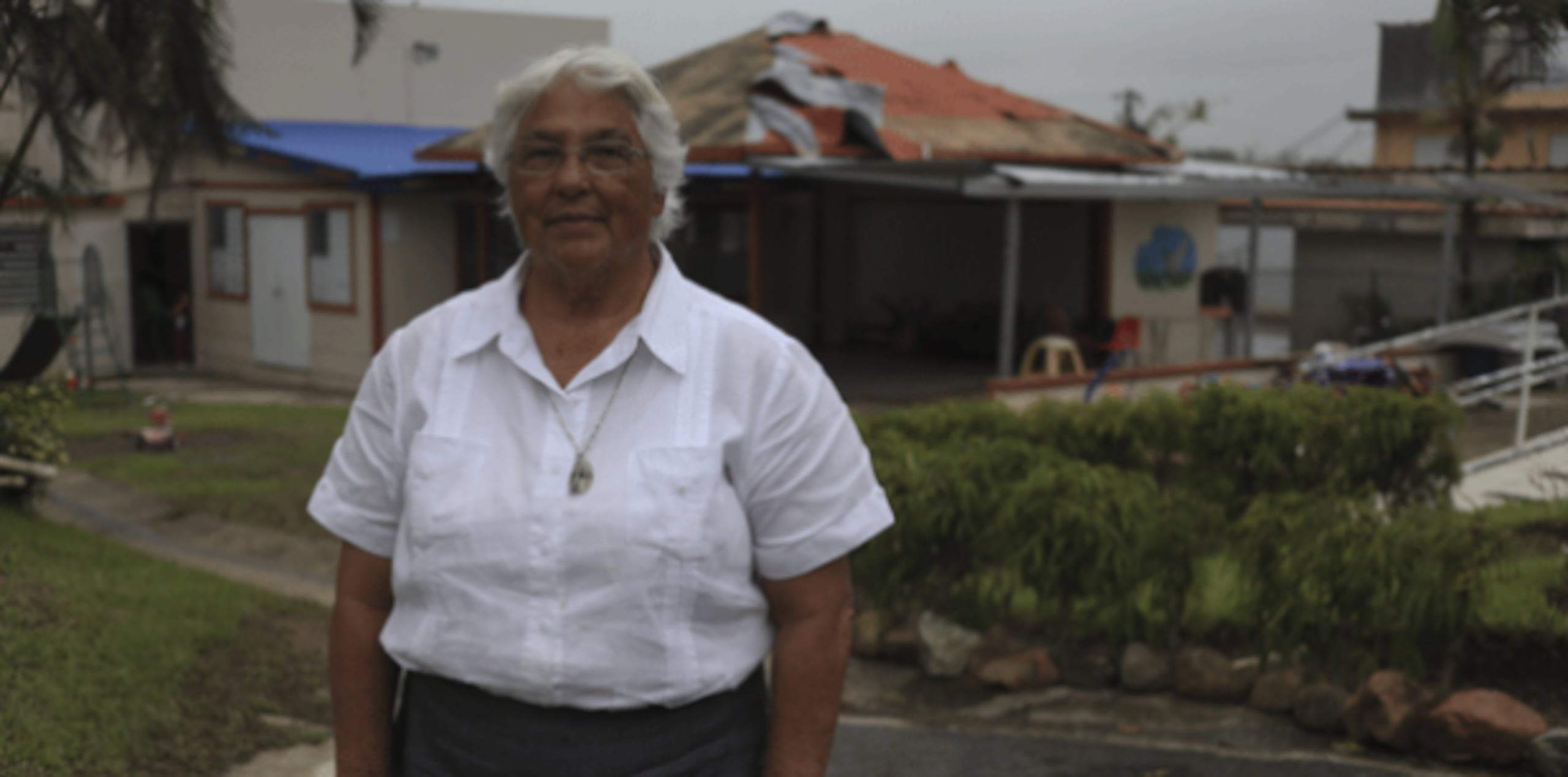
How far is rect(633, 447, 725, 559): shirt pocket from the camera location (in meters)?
2.08

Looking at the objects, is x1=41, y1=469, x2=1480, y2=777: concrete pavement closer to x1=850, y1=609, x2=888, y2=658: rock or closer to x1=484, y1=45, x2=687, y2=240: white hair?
x1=850, y1=609, x2=888, y2=658: rock

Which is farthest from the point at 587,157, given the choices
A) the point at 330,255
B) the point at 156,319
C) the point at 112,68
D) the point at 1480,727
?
the point at 156,319

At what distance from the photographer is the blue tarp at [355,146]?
54.3 feet

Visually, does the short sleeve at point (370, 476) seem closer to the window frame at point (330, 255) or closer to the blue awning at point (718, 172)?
the blue awning at point (718, 172)

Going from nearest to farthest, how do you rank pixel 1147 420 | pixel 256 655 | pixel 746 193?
pixel 256 655
pixel 1147 420
pixel 746 193

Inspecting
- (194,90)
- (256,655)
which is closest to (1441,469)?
(256,655)

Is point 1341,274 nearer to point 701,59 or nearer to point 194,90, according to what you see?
point 701,59

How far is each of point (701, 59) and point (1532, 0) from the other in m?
13.5

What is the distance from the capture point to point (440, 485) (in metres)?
2.15

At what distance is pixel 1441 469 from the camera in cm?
687

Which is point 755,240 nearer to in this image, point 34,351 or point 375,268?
point 375,268

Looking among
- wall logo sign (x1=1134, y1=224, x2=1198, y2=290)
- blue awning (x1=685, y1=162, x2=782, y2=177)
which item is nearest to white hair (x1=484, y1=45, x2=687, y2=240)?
blue awning (x1=685, y1=162, x2=782, y2=177)

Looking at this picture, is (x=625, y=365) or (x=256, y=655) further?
(x=256, y=655)

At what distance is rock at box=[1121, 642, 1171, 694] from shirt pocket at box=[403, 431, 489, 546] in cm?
415
